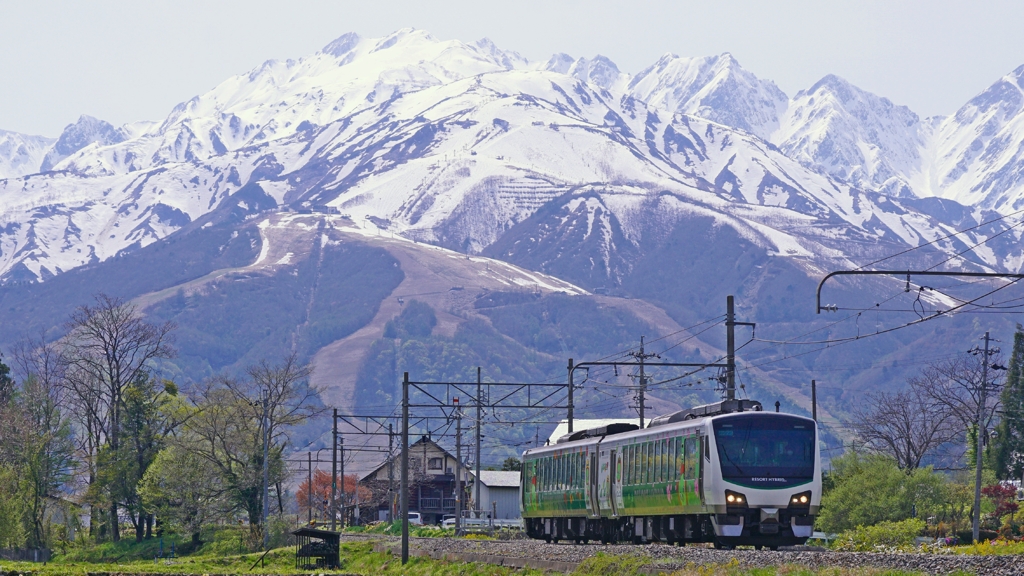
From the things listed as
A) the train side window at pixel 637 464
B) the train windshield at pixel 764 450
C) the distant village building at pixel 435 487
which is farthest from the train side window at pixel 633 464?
the distant village building at pixel 435 487

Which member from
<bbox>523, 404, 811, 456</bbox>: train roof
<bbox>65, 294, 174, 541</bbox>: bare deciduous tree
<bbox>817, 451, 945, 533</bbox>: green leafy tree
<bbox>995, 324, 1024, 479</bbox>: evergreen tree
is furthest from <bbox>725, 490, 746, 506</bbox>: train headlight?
<bbox>995, 324, 1024, 479</bbox>: evergreen tree

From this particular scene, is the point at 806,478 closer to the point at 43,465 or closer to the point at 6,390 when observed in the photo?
the point at 43,465

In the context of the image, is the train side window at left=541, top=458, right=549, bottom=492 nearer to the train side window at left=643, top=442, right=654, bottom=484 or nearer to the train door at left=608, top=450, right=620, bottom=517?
the train door at left=608, top=450, right=620, bottom=517

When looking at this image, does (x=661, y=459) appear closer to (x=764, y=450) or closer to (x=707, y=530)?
(x=707, y=530)

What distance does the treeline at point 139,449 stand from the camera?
259ft

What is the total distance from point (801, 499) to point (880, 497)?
26.2 meters

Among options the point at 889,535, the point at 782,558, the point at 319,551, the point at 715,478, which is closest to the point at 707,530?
the point at 715,478

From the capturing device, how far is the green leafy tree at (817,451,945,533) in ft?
201

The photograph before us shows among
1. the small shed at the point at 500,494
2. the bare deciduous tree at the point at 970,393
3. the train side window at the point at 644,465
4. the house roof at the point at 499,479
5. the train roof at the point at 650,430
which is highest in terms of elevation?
the bare deciduous tree at the point at 970,393

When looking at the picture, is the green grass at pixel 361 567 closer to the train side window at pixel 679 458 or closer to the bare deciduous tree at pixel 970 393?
the train side window at pixel 679 458

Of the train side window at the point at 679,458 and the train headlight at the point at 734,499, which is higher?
the train side window at the point at 679,458

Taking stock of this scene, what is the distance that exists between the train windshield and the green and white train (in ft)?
0.09

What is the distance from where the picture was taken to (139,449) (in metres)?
85.7

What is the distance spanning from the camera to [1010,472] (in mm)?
86062
